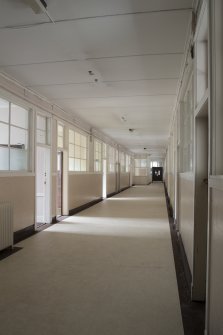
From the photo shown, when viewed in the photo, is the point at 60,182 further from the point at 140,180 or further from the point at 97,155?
the point at 140,180

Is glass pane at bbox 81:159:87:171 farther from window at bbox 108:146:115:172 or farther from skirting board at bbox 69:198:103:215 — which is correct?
window at bbox 108:146:115:172

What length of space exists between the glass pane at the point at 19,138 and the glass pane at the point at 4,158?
219mm

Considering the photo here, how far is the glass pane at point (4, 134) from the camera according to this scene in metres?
4.68

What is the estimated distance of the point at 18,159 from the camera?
5.23m

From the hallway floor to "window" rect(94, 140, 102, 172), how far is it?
234 inches

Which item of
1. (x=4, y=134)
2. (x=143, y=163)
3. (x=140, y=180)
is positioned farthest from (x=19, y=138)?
(x=143, y=163)

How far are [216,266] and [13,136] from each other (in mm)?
4334

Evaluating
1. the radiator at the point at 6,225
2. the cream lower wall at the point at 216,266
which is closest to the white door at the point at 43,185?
the radiator at the point at 6,225

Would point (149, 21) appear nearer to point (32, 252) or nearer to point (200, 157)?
point (200, 157)

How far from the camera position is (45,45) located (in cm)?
346

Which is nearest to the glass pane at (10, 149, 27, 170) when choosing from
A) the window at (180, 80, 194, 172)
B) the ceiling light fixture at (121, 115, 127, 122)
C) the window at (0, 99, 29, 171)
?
the window at (0, 99, 29, 171)

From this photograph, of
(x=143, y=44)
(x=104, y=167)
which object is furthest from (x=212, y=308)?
(x=104, y=167)

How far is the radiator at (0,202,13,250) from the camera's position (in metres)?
4.20

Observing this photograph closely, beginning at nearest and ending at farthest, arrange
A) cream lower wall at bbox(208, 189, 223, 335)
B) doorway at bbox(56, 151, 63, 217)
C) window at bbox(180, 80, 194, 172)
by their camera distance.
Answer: cream lower wall at bbox(208, 189, 223, 335) → window at bbox(180, 80, 194, 172) → doorway at bbox(56, 151, 63, 217)
